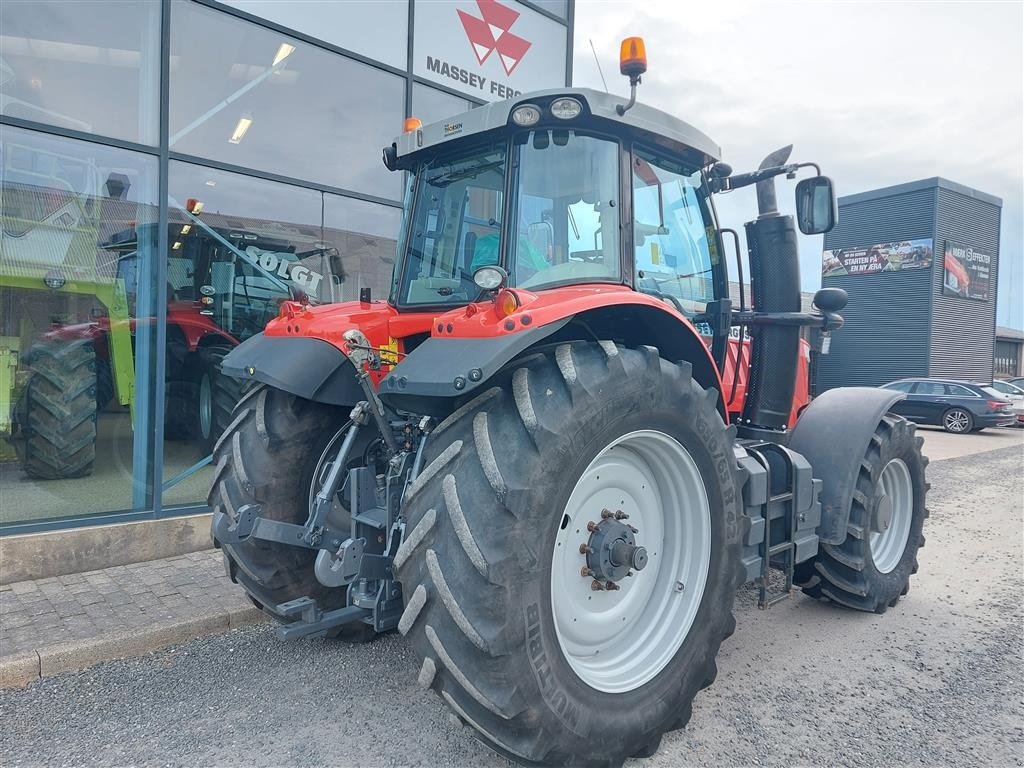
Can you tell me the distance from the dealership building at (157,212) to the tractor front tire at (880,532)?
419cm

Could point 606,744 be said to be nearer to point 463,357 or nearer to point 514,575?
point 514,575

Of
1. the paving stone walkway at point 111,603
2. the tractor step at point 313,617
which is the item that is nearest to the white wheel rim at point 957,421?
the paving stone walkway at point 111,603

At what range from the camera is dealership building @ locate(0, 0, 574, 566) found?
16.4 ft

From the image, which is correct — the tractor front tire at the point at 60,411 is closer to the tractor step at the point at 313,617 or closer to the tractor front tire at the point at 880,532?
the tractor step at the point at 313,617

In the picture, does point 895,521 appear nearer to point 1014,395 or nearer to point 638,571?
point 638,571

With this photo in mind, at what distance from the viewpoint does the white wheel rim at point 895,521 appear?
14.5ft

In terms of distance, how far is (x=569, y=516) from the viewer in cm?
265

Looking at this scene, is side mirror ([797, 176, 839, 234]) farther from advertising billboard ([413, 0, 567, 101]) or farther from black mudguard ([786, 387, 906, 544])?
advertising billboard ([413, 0, 567, 101])

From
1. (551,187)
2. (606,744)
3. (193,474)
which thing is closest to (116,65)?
(193,474)

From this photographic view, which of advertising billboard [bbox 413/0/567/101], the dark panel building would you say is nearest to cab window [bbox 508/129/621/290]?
advertising billboard [bbox 413/0/567/101]

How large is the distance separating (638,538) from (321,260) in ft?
15.7

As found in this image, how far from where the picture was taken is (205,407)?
5961 millimetres

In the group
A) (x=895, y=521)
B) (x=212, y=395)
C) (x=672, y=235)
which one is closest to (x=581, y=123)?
(x=672, y=235)

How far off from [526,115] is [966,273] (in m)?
29.8
